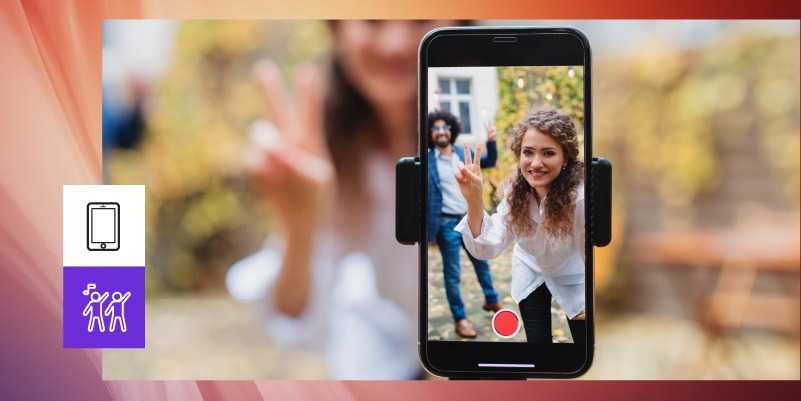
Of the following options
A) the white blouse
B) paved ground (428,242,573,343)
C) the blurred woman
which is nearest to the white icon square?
the blurred woman

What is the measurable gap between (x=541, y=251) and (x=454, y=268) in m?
0.16

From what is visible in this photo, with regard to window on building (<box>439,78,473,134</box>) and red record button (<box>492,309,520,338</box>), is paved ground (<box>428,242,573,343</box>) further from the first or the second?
window on building (<box>439,78,473,134</box>)

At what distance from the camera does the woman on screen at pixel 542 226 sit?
3.98 feet

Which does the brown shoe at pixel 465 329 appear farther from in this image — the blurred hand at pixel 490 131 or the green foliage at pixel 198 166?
the green foliage at pixel 198 166

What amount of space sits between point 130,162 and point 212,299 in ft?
1.69

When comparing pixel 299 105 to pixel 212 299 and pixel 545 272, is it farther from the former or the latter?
pixel 545 272

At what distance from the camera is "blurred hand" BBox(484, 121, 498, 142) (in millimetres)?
1283

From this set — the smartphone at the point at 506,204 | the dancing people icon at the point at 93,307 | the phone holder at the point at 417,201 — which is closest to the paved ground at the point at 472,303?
the smartphone at the point at 506,204

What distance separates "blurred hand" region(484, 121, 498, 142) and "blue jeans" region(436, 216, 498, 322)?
18cm

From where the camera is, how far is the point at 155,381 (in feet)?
6.38

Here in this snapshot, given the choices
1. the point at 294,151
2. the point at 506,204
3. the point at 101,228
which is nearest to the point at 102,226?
the point at 101,228

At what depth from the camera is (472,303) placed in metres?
1.31

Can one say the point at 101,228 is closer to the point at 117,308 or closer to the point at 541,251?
the point at 117,308

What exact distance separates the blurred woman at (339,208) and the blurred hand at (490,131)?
3.19ft
